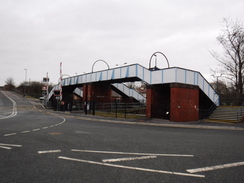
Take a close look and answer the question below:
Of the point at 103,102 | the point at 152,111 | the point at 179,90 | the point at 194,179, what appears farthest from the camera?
the point at 103,102

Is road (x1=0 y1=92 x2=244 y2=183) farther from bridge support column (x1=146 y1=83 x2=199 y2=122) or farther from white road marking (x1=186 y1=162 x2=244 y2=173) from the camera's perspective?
bridge support column (x1=146 y1=83 x2=199 y2=122)

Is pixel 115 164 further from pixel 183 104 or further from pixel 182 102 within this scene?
pixel 183 104

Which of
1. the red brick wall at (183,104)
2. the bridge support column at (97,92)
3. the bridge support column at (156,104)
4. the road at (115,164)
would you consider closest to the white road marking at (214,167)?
the road at (115,164)

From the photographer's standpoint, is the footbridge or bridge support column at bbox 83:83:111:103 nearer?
the footbridge

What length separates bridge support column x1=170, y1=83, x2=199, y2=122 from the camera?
19109 mm

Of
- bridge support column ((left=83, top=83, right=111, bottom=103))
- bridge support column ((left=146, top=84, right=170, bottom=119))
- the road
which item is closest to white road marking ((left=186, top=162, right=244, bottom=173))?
the road

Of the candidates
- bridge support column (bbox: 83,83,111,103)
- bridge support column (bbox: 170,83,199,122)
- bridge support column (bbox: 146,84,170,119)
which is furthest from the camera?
bridge support column (bbox: 83,83,111,103)

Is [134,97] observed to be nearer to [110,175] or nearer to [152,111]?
[152,111]

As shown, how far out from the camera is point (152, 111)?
69.0ft

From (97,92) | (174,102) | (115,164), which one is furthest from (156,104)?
(115,164)

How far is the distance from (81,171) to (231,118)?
66.9ft

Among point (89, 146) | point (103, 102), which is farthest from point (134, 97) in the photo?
point (89, 146)

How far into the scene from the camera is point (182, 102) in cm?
1948

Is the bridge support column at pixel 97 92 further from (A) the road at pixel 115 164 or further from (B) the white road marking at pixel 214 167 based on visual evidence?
(B) the white road marking at pixel 214 167
